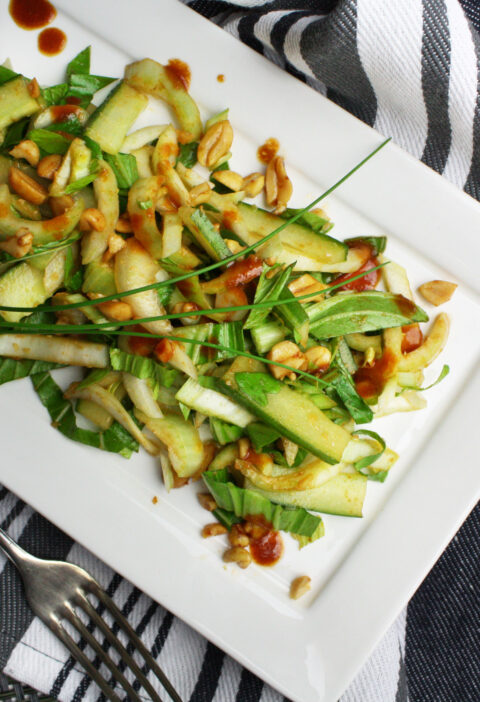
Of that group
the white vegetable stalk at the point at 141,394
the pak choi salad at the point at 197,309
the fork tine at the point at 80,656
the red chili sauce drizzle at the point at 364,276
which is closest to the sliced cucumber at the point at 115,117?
the pak choi salad at the point at 197,309

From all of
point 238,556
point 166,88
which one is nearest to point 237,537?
point 238,556

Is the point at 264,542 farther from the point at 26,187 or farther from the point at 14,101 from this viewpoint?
the point at 14,101

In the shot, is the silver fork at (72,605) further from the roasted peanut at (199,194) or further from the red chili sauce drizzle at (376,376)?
the roasted peanut at (199,194)

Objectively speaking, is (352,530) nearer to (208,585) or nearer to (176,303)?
(208,585)

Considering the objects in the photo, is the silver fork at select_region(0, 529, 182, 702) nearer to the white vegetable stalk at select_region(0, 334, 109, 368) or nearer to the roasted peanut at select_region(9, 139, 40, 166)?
the white vegetable stalk at select_region(0, 334, 109, 368)

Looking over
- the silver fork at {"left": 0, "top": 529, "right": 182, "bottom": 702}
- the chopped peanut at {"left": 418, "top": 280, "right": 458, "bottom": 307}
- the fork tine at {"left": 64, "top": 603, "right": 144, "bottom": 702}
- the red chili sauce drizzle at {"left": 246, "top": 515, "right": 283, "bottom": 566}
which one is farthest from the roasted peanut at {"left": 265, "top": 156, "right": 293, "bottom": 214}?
the fork tine at {"left": 64, "top": 603, "right": 144, "bottom": 702}

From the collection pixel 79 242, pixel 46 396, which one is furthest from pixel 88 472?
pixel 79 242
